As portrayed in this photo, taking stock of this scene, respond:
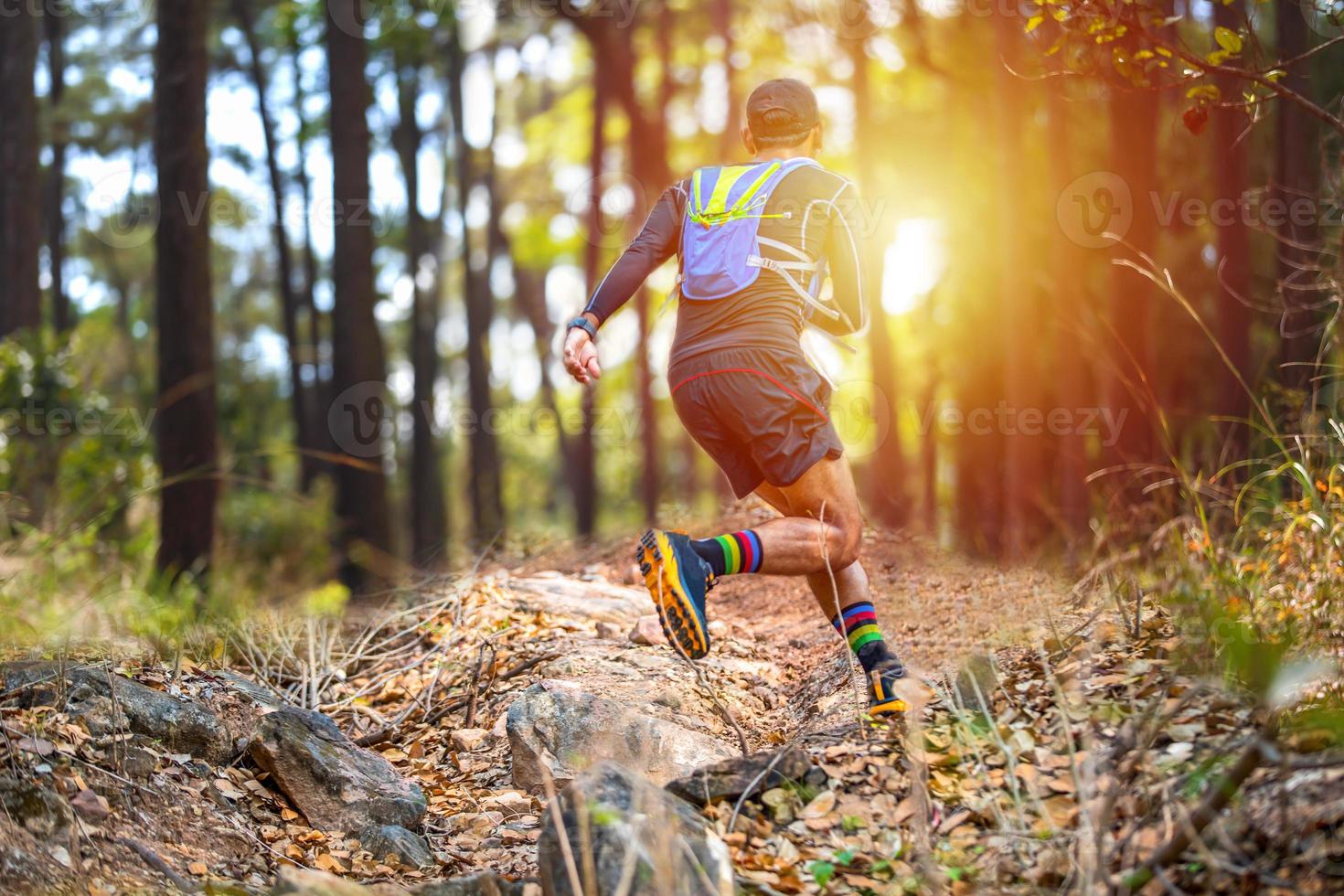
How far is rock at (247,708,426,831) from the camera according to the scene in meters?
3.94

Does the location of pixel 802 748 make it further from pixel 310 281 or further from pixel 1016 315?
pixel 310 281

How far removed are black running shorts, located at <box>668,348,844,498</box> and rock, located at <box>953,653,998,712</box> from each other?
2.78 feet

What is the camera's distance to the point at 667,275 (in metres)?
22.3

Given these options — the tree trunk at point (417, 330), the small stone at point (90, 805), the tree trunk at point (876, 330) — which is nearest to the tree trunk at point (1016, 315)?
the tree trunk at point (876, 330)

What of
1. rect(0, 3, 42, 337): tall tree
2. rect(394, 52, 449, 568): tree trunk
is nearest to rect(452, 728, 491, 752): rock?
rect(0, 3, 42, 337): tall tree

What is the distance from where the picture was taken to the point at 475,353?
949 inches

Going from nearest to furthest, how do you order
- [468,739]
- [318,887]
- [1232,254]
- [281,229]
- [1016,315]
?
[318,887] < [468,739] < [1232,254] < [1016,315] < [281,229]

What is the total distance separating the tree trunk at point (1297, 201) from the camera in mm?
7380

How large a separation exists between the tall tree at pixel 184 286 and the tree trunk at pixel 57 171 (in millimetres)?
11182

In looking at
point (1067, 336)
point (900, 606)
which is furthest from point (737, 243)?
point (1067, 336)

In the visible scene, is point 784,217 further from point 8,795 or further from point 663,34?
point 663,34

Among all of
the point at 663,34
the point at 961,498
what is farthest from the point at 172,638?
the point at 663,34

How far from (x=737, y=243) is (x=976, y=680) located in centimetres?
168

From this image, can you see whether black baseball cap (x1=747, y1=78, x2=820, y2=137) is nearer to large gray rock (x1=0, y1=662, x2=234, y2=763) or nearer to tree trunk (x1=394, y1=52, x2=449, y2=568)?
large gray rock (x1=0, y1=662, x2=234, y2=763)
